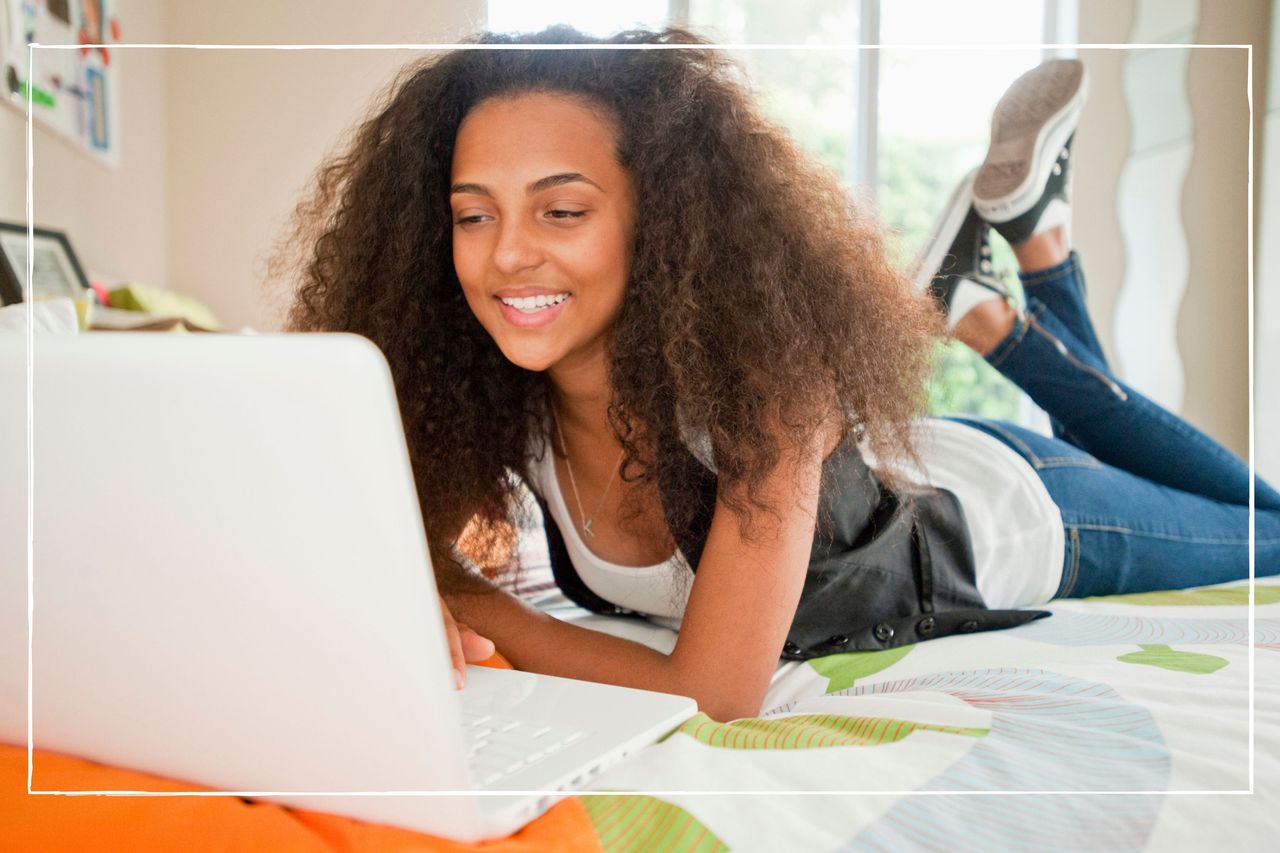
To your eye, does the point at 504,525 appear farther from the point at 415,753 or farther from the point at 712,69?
the point at 415,753

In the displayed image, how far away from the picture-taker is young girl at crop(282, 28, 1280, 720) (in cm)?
63

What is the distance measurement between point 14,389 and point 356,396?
0.41 ft

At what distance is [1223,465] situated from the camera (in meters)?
1.11

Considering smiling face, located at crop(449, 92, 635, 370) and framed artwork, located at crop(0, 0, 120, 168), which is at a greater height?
framed artwork, located at crop(0, 0, 120, 168)

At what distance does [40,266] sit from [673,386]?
0.82 m

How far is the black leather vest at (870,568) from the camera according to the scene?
755 mm

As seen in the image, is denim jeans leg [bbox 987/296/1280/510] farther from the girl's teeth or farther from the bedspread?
the girl's teeth

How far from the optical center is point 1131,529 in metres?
1.01

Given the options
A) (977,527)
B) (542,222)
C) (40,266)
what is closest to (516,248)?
(542,222)

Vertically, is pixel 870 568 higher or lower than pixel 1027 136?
lower

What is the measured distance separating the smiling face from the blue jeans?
565 millimetres

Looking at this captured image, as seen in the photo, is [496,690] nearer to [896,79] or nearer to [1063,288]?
[1063,288]

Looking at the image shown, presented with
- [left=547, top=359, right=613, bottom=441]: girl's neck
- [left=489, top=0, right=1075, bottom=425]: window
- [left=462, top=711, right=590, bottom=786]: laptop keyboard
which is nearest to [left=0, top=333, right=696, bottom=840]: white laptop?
[left=462, top=711, right=590, bottom=786]: laptop keyboard

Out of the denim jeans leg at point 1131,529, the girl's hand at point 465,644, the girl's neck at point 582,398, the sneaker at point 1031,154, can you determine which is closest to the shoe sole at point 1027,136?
the sneaker at point 1031,154
